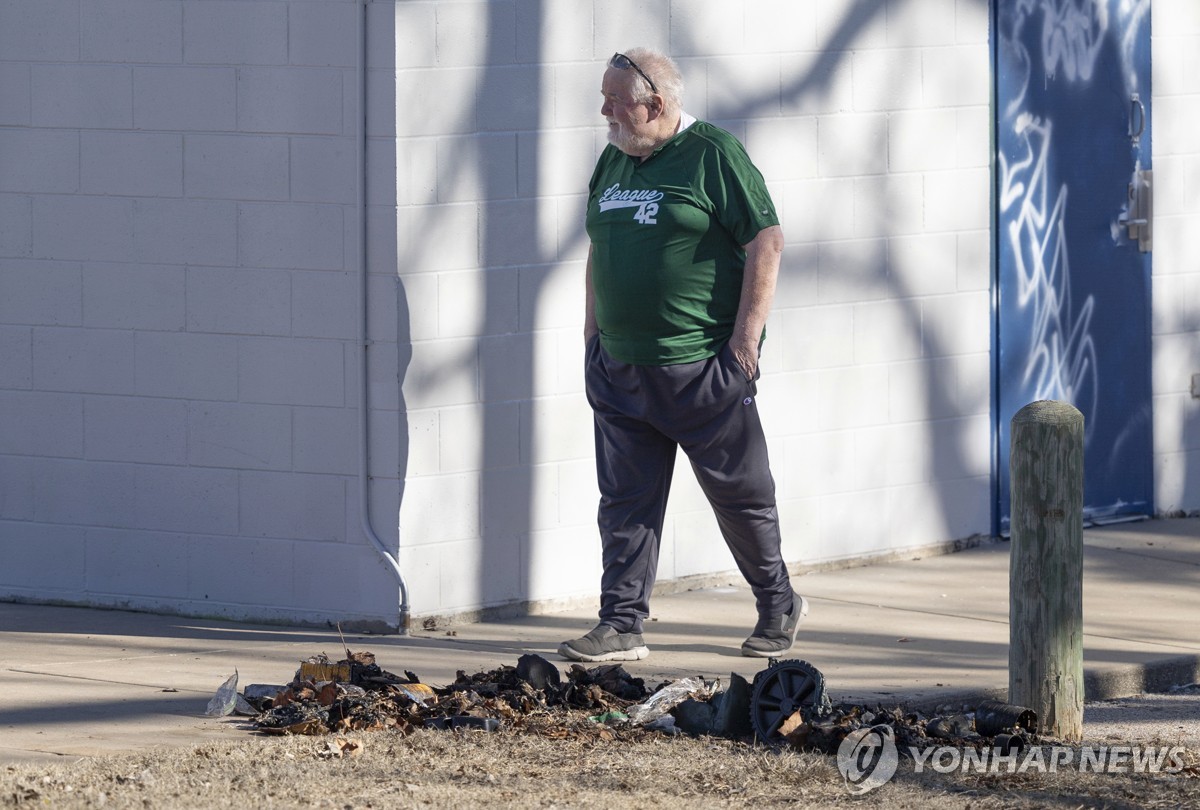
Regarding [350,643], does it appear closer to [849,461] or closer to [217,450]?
[217,450]

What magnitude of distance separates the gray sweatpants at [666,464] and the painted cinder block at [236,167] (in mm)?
1484

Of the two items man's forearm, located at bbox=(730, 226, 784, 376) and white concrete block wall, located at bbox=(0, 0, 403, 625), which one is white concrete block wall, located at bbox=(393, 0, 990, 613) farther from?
man's forearm, located at bbox=(730, 226, 784, 376)

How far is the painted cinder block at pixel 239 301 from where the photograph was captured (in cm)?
829

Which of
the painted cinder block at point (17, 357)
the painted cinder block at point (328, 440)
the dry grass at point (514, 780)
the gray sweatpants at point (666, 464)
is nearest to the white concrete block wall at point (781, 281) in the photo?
the painted cinder block at point (328, 440)

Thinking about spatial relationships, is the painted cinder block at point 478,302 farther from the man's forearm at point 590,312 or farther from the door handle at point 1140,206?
the door handle at point 1140,206

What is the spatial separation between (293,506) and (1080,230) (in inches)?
170

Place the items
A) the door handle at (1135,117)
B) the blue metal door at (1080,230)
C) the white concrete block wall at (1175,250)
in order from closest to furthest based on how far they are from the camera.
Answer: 1. the blue metal door at (1080,230)
2. the door handle at (1135,117)
3. the white concrete block wall at (1175,250)

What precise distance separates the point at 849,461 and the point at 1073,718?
3.09 metres

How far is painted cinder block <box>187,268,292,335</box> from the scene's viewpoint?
8289 mm

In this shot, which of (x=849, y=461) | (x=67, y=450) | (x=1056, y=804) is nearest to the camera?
(x=1056, y=804)

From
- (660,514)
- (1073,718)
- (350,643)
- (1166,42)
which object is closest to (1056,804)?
(1073,718)

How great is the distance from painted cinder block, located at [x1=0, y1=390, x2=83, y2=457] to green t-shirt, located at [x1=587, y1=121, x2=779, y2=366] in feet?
8.07

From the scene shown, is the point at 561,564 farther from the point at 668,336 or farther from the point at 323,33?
the point at 323,33

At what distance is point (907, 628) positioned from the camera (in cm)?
834
